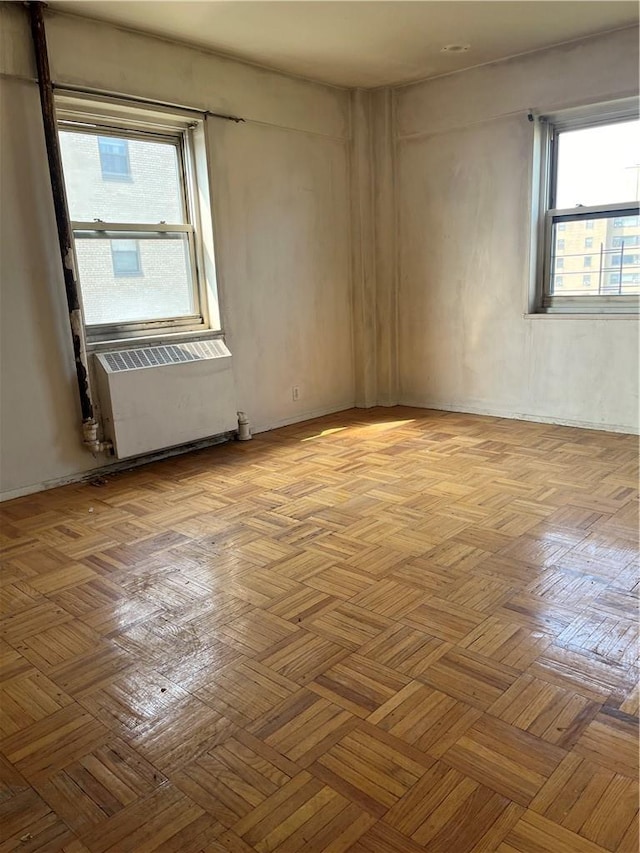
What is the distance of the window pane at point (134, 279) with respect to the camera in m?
3.85

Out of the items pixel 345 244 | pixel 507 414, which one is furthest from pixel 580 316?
pixel 345 244

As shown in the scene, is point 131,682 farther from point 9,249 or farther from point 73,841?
point 9,249

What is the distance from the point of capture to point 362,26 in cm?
371

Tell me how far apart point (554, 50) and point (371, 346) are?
2.50m

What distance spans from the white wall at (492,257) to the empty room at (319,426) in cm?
2

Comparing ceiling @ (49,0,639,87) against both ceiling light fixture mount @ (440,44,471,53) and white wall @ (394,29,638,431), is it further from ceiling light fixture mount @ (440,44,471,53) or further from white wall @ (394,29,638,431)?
white wall @ (394,29,638,431)

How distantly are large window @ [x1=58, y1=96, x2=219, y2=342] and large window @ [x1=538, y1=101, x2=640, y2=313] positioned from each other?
8.16 feet

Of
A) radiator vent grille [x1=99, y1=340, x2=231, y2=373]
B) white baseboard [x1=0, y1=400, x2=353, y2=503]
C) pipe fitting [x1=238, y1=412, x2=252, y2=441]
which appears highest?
radiator vent grille [x1=99, y1=340, x2=231, y2=373]

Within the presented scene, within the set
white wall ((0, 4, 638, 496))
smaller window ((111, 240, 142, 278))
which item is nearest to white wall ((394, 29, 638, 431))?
white wall ((0, 4, 638, 496))

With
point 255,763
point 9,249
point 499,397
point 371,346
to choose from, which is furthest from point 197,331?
point 255,763

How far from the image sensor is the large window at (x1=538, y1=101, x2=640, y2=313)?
4.25 m

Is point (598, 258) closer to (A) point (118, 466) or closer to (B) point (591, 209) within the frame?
(B) point (591, 209)

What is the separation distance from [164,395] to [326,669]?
2515mm

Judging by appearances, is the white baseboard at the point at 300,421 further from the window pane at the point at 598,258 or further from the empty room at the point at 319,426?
the window pane at the point at 598,258
